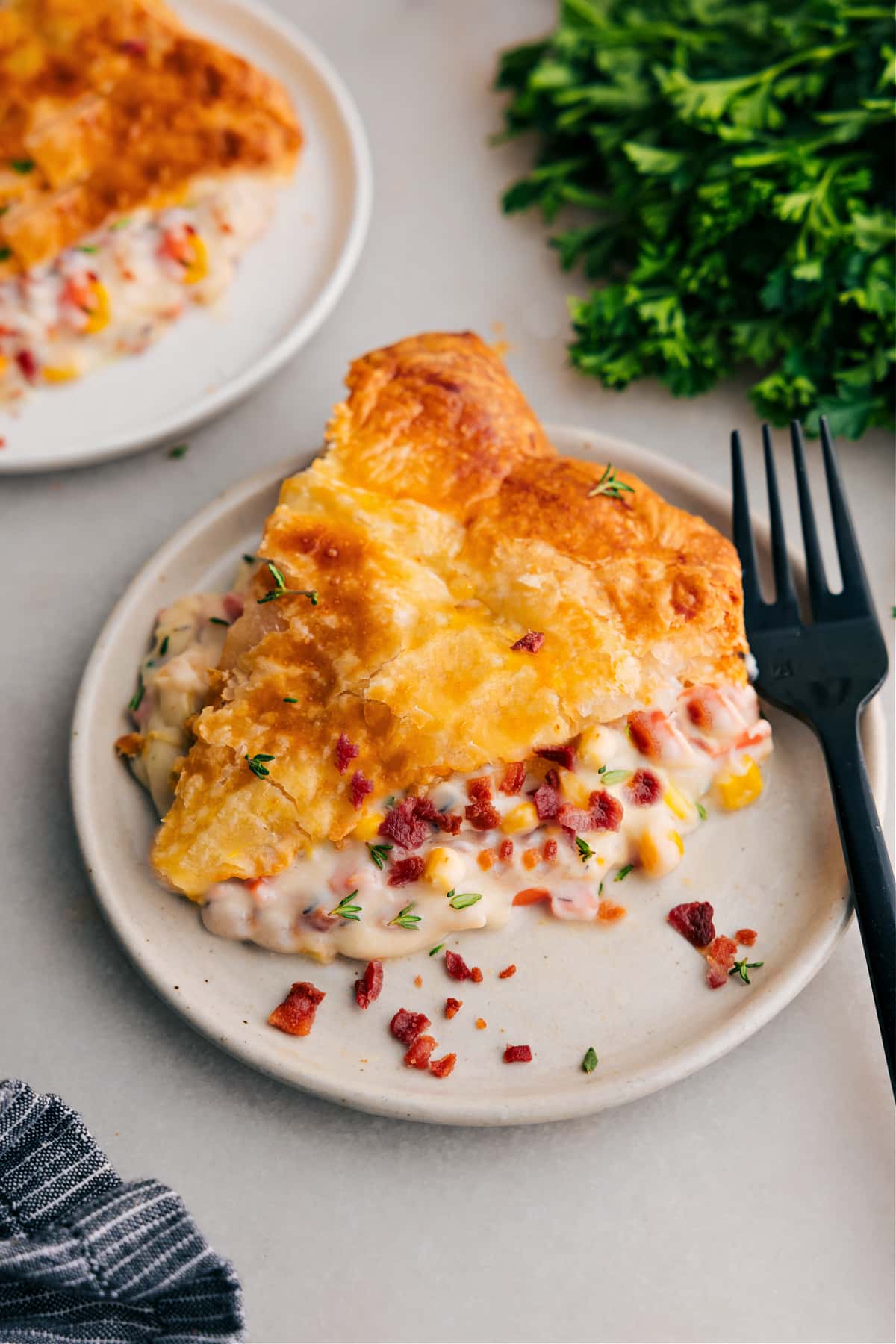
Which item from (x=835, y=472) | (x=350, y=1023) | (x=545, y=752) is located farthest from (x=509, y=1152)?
(x=835, y=472)

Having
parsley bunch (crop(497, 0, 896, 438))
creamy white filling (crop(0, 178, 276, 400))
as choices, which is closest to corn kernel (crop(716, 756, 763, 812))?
parsley bunch (crop(497, 0, 896, 438))

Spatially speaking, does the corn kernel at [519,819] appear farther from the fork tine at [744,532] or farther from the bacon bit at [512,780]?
the fork tine at [744,532]

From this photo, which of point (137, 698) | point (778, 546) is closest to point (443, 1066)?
point (137, 698)

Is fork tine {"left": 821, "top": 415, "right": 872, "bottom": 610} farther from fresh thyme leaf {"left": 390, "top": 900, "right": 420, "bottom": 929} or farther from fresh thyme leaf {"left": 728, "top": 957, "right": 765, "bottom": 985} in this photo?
fresh thyme leaf {"left": 390, "top": 900, "right": 420, "bottom": 929}

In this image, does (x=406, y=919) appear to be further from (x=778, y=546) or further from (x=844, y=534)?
(x=844, y=534)

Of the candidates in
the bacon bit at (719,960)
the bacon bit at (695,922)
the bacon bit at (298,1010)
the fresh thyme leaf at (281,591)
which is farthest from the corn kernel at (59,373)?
the bacon bit at (719,960)

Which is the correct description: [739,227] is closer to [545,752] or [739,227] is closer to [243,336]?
[243,336]
